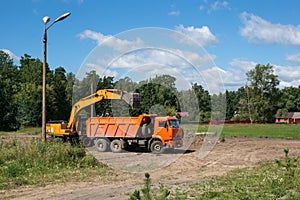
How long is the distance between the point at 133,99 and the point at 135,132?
194cm

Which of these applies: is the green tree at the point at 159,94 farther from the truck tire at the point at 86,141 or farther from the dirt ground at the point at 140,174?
the truck tire at the point at 86,141

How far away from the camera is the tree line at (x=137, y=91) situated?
21.1 metres

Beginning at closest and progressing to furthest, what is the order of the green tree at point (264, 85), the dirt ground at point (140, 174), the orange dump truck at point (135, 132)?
the dirt ground at point (140, 174)
the orange dump truck at point (135, 132)
the green tree at point (264, 85)

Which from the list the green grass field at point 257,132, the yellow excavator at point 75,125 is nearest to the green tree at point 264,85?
the green grass field at point 257,132

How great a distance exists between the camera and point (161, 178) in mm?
14125

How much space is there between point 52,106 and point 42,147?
183ft

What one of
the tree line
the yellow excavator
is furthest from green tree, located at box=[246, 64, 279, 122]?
the yellow excavator

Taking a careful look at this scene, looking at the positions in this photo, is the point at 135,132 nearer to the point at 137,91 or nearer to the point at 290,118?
the point at 137,91

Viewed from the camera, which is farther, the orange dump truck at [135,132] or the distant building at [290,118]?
the distant building at [290,118]

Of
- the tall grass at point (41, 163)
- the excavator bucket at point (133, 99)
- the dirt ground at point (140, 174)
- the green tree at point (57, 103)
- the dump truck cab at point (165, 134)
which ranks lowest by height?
the dirt ground at point (140, 174)

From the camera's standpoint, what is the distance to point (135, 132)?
23.1 metres

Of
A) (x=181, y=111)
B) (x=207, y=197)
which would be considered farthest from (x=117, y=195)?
(x=181, y=111)

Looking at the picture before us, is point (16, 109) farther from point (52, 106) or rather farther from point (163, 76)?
point (163, 76)

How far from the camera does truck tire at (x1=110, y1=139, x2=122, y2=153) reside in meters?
23.8
